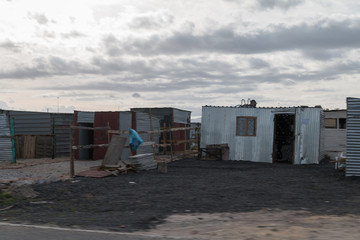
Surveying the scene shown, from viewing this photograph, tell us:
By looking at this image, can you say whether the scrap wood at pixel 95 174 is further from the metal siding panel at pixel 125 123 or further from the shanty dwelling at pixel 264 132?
the shanty dwelling at pixel 264 132

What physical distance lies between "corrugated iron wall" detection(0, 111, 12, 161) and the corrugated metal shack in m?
2.44

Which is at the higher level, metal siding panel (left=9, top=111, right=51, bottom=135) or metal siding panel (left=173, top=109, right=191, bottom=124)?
metal siding panel (left=173, top=109, right=191, bottom=124)

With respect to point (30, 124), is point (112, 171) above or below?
below

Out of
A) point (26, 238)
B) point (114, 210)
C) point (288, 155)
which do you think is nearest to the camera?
point (26, 238)

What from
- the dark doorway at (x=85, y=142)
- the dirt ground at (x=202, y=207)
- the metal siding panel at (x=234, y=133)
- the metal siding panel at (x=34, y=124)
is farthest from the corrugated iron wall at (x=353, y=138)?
A: the metal siding panel at (x=34, y=124)

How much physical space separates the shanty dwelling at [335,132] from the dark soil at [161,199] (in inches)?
445

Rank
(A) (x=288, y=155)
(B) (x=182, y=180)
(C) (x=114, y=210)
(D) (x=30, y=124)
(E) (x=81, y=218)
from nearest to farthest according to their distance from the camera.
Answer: (E) (x=81, y=218) → (C) (x=114, y=210) → (B) (x=182, y=180) → (A) (x=288, y=155) → (D) (x=30, y=124)

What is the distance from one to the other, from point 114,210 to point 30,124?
19154 mm

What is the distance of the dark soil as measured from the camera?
714 cm

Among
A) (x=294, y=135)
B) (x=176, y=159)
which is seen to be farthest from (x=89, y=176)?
(x=294, y=135)

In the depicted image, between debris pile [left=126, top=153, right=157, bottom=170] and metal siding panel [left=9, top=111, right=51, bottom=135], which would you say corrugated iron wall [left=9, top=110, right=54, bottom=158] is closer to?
metal siding panel [left=9, top=111, right=51, bottom=135]

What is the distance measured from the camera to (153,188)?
434 inches

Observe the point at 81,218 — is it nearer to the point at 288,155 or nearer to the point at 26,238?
the point at 26,238

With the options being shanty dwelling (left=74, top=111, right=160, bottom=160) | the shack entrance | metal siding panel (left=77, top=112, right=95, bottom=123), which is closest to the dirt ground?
shanty dwelling (left=74, top=111, right=160, bottom=160)
